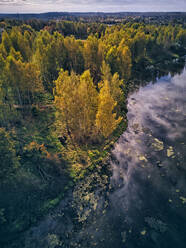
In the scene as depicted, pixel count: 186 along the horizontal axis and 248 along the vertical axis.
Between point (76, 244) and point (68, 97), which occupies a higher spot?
point (68, 97)

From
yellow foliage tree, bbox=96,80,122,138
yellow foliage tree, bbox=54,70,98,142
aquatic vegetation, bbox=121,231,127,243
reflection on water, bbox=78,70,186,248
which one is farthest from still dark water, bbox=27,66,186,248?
yellow foliage tree, bbox=54,70,98,142

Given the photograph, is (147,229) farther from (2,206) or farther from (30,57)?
(30,57)

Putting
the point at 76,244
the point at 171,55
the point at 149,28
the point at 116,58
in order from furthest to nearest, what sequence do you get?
1. the point at 149,28
2. the point at 171,55
3. the point at 116,58
4. the point at 76,244

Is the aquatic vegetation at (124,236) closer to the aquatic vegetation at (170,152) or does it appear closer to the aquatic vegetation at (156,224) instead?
the aquatic vegetation at (156,224)

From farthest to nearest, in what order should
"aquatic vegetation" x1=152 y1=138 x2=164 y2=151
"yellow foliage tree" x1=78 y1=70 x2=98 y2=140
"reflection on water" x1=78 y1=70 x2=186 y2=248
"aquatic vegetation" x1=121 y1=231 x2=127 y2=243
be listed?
"aquatic vegetation" x1=152 y1=138 x2=164 y2=151
"yellow foliage tree" x1=78 y1=70 x2=98 y2=140
"reflection on water" x1=78 y1=70 x2=186 y2=248
"aquatic vegetation" x1=121 y1=231 x2=127 y2=243

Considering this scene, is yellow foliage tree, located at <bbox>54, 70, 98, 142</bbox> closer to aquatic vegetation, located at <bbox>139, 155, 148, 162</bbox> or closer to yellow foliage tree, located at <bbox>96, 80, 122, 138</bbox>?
yellow foliage tree, located at <bbox>96, 80, 122, 138</bbox>

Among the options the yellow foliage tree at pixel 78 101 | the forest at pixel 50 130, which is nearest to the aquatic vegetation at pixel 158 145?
the forest at pixel 50 130

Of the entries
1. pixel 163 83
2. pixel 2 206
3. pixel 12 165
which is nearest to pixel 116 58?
pixel 163 83
